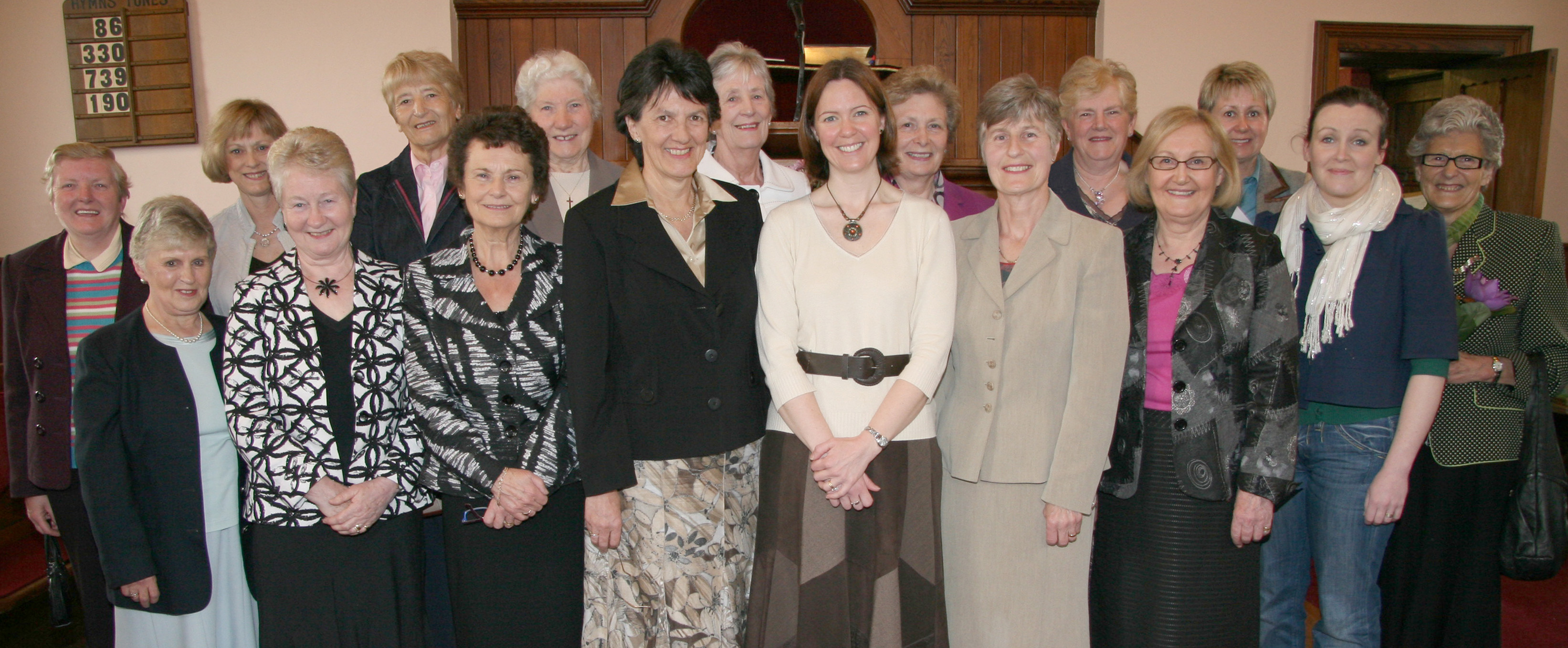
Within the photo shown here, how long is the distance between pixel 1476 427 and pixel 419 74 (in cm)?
324

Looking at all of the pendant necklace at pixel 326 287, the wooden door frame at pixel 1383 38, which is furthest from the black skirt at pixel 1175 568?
the wooden door frame at pixel 1383 38

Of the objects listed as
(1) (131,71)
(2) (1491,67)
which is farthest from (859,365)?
(2) (1491,67)

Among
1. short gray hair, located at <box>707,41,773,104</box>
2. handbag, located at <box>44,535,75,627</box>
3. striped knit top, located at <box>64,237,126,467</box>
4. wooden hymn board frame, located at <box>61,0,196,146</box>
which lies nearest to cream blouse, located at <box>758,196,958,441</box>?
short gray hair, located at <box>707,41,773,104</box>

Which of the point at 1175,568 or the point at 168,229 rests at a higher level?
the point at 168,229

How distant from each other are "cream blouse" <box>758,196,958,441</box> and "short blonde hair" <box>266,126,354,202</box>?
1.08m

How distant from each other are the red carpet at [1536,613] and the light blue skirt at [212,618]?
4.03 metres

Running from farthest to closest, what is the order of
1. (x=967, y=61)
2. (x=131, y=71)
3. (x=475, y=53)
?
1. (x=967, y=61)
2. (x=475, y=53)
3. (x=131, y=71)

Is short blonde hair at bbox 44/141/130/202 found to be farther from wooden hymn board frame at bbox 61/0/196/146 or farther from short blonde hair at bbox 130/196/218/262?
wooden hymn board frame at bbox 61/0/196/146

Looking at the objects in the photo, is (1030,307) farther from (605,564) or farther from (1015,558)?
(605,564)

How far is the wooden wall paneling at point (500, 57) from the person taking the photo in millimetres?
4934

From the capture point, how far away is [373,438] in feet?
6.83

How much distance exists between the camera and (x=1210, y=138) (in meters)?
2.11

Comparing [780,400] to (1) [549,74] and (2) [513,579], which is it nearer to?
(2) [513,579]

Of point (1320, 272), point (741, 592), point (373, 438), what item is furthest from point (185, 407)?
point (1320, 272)
